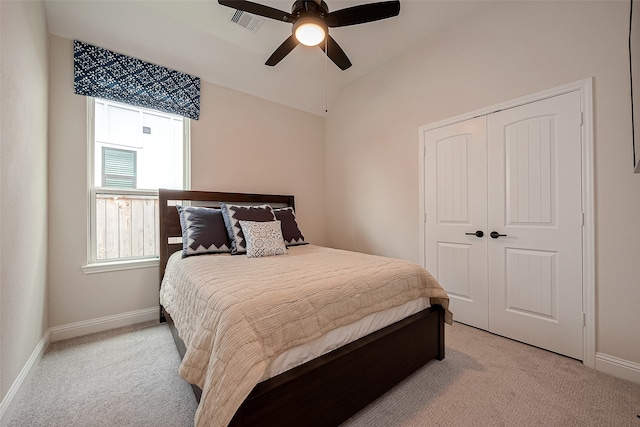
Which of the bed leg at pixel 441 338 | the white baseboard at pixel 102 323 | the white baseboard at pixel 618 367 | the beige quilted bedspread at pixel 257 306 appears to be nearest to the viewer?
the beige quilted bedspread at pixel 257 306

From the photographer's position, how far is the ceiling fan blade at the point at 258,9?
1.86 meters

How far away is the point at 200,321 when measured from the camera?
1.30 meters

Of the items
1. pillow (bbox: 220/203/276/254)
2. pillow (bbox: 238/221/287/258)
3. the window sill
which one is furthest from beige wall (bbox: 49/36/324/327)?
pillow (bbox: 238/221/287/258)

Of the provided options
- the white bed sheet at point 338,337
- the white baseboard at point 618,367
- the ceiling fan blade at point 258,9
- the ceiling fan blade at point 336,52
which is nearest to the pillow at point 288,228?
the white bed sheet at point 338,337

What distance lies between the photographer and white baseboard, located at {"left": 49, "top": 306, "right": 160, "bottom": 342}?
232 centimetres

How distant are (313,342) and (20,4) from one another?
103 inches

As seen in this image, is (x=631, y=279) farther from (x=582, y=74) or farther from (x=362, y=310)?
(x=362, y=310)

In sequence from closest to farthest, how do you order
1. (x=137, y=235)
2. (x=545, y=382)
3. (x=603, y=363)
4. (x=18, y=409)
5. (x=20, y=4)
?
1. (x=18, y=409)
2. (x=20, y=4)
3. (x=545, y=382)
4. (x=603, y=363)
5. (x=137, y=235)

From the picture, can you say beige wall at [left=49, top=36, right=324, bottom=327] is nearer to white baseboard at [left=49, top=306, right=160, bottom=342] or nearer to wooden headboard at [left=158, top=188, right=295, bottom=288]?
white baseboard at [left=49, top=306, right=160, bottom=342]

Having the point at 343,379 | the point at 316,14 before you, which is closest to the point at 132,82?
the point at 316,14

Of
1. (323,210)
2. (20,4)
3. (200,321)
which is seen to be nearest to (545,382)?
(200,321)

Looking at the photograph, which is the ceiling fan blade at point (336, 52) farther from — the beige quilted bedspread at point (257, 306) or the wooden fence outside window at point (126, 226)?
the wooden fence outside window at point (126, 226)

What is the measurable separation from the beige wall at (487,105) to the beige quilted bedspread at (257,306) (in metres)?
1.21

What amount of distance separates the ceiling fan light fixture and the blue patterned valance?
1.61 m
